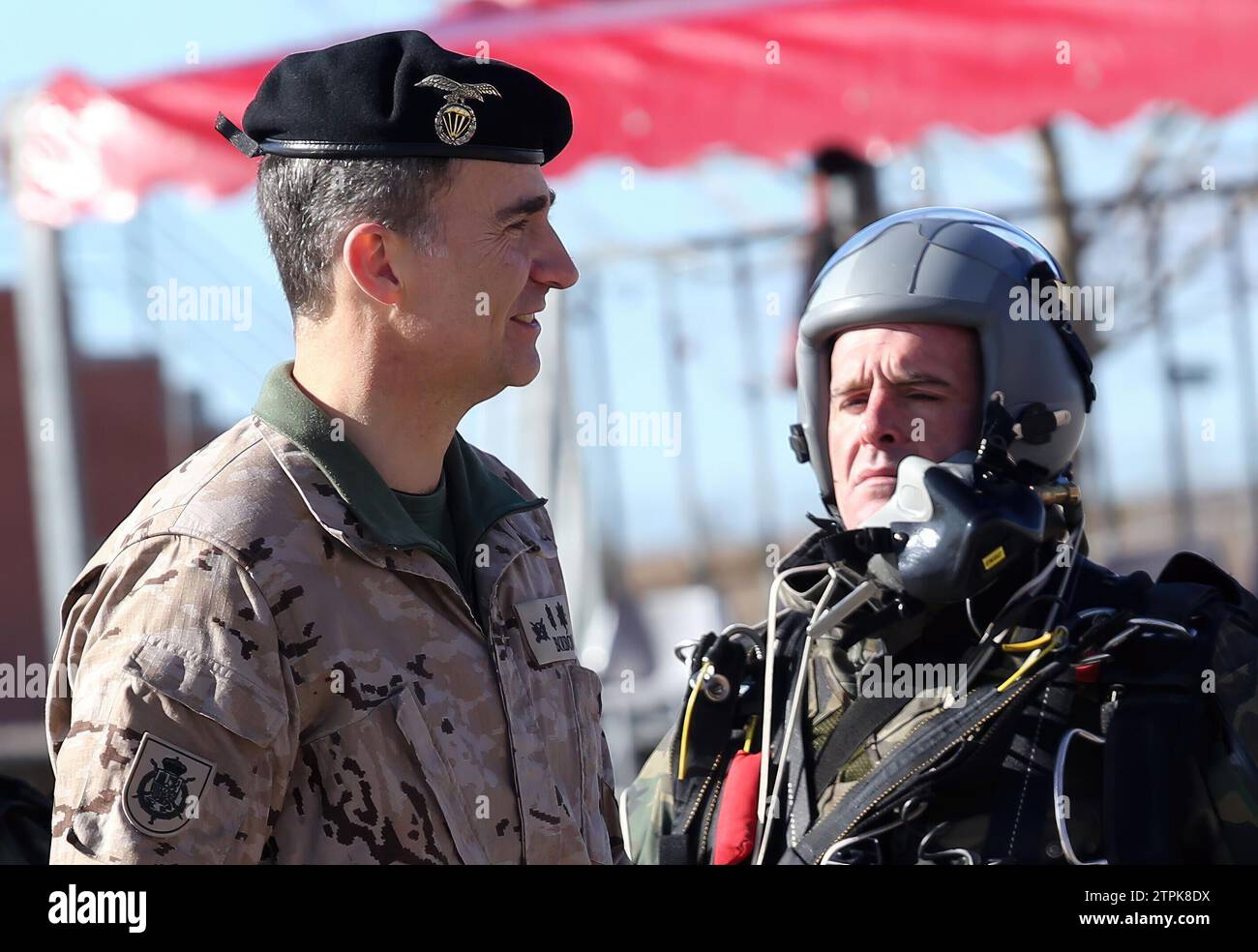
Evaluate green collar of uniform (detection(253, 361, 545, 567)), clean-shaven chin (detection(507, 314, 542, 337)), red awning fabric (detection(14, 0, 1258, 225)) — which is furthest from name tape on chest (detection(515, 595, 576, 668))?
red awning fabric (detection(14, 0, 1258, 225))

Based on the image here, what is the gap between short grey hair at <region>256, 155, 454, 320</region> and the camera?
180 centimetres

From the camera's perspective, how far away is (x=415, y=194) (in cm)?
182

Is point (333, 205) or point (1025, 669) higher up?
point (333, 205)

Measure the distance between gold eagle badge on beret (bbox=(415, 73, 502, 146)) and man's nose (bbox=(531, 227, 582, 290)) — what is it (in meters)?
0.17

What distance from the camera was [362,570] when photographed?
173cm

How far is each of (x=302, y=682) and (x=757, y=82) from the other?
8.57 feet

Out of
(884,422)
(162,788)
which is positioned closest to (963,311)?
(884,422)

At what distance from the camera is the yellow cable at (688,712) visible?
246 cm

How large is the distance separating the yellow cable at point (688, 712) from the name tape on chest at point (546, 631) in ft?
1.64

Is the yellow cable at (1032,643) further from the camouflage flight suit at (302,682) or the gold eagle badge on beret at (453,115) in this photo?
the gold eagle badge on beret at (453,115)

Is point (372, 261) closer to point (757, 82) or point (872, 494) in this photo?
point (872, 494)

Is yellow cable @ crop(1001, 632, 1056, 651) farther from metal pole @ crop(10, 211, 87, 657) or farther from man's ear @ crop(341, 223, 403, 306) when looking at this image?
metal pole @ crop(10, 211, 87, 657)

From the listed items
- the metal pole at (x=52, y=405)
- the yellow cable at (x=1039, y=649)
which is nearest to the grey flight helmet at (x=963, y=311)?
the yellow cable at (x=1039, y=649)
